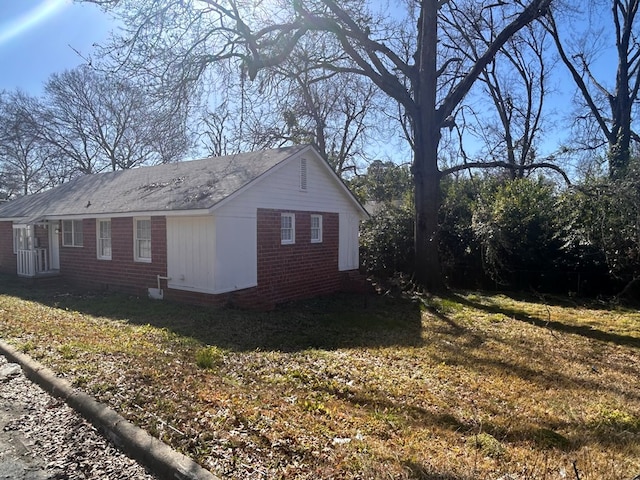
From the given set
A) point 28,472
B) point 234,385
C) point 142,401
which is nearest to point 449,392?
point 234,385

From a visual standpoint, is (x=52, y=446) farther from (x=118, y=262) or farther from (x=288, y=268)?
(x=118, y=262)

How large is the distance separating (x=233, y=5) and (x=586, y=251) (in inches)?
527

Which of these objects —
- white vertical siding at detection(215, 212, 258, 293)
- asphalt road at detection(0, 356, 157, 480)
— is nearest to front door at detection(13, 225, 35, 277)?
white vertical siding at detection(215, 212, 258, 293)

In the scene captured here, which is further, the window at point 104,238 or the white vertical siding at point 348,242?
the white vertical siding at point 348,242

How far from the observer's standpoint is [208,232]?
36.1 ft

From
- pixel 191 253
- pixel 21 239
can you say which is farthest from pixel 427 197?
pixel 21 239

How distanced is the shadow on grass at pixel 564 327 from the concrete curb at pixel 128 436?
891 centimetres

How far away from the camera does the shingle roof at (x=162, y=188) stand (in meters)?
11.7

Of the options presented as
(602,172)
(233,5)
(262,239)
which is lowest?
(262,239)

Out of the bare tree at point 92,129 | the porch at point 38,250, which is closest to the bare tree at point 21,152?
the bare tree at point 92,129

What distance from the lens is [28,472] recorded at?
347cm

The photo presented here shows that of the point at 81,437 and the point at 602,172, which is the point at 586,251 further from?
the point at 81,437

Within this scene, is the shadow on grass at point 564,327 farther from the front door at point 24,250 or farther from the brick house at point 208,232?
the front door at point 24,250

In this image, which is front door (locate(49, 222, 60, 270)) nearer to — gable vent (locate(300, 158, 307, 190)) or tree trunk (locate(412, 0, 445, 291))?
gable vent (locate(300, 158, 307, 190))
